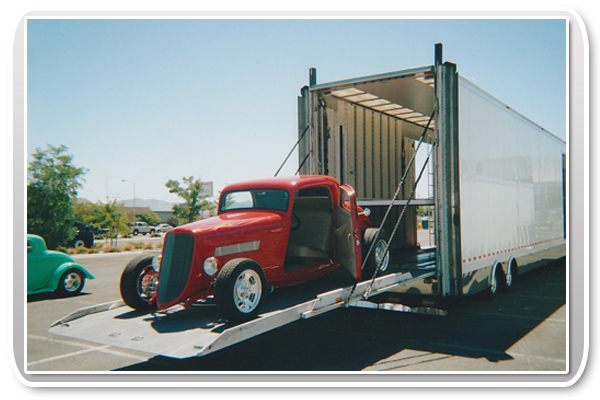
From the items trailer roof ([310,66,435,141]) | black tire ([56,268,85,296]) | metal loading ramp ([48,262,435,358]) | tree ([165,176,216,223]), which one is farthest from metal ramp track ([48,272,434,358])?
tree ([165,176,216,223])

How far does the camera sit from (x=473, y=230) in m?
7.50

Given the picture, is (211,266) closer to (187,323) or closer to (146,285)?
(187,323)

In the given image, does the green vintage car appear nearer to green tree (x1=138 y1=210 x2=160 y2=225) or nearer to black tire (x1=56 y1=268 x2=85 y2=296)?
black tire (x1=56 y1=268 x2=85 y2=296)

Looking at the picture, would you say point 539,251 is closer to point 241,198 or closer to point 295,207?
point 295,207

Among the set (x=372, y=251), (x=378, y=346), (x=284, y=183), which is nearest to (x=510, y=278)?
(x=372, y=251)

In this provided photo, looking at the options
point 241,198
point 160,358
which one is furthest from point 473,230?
point 160,358

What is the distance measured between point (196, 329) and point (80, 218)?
23.1 meters

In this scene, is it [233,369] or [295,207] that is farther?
[295,207]

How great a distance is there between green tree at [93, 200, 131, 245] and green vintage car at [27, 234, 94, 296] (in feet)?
55.3

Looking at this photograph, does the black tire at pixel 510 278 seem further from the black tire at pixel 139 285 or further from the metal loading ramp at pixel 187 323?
the black tire at pixel 139 285

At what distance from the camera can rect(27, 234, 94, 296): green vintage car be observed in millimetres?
9727

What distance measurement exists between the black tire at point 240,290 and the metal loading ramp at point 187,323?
0.15 metres

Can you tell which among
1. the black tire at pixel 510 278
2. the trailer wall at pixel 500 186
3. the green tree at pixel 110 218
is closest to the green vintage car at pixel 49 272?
the trailer wall at pixel 500 186

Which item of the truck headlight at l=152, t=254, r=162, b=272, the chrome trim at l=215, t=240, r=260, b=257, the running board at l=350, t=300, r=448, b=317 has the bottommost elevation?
the running board at l=350, t=300, r=448, b=317
